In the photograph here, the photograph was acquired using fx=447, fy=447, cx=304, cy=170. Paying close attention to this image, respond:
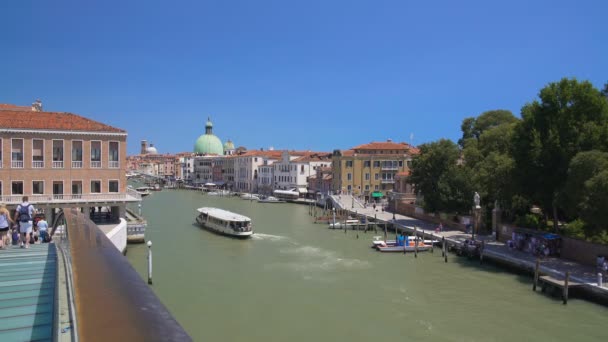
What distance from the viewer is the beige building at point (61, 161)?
22.5 m

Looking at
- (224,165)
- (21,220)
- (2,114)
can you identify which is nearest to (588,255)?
(21,220)

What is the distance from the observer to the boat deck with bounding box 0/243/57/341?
10.4ft

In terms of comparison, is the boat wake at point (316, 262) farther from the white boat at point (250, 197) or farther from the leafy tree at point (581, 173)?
the white boat at point (250, 197)

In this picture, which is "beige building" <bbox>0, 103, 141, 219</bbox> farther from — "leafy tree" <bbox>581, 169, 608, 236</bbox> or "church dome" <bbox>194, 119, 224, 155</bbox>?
"church dome" <bbox>194, 119, 224, 155</bbox>

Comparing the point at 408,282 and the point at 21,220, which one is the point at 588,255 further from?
the point at 21,220

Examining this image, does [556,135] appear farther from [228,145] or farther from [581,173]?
[228,145]

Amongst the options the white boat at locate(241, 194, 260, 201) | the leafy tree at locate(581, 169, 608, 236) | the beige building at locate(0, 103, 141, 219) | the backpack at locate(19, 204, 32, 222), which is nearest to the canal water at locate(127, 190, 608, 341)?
the leafy tree at locate(581, 169, 608, 236)

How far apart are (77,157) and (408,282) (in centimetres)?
1788

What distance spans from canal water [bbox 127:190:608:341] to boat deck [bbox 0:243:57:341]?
23.4ft

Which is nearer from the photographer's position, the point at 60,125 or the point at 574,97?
the point at 574,97

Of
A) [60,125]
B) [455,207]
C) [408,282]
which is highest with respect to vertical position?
[60,125]

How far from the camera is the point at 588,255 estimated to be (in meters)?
18.1

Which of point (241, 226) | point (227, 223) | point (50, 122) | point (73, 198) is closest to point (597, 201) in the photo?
point (241, 226)

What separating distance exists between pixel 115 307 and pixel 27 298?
98.0 inches
